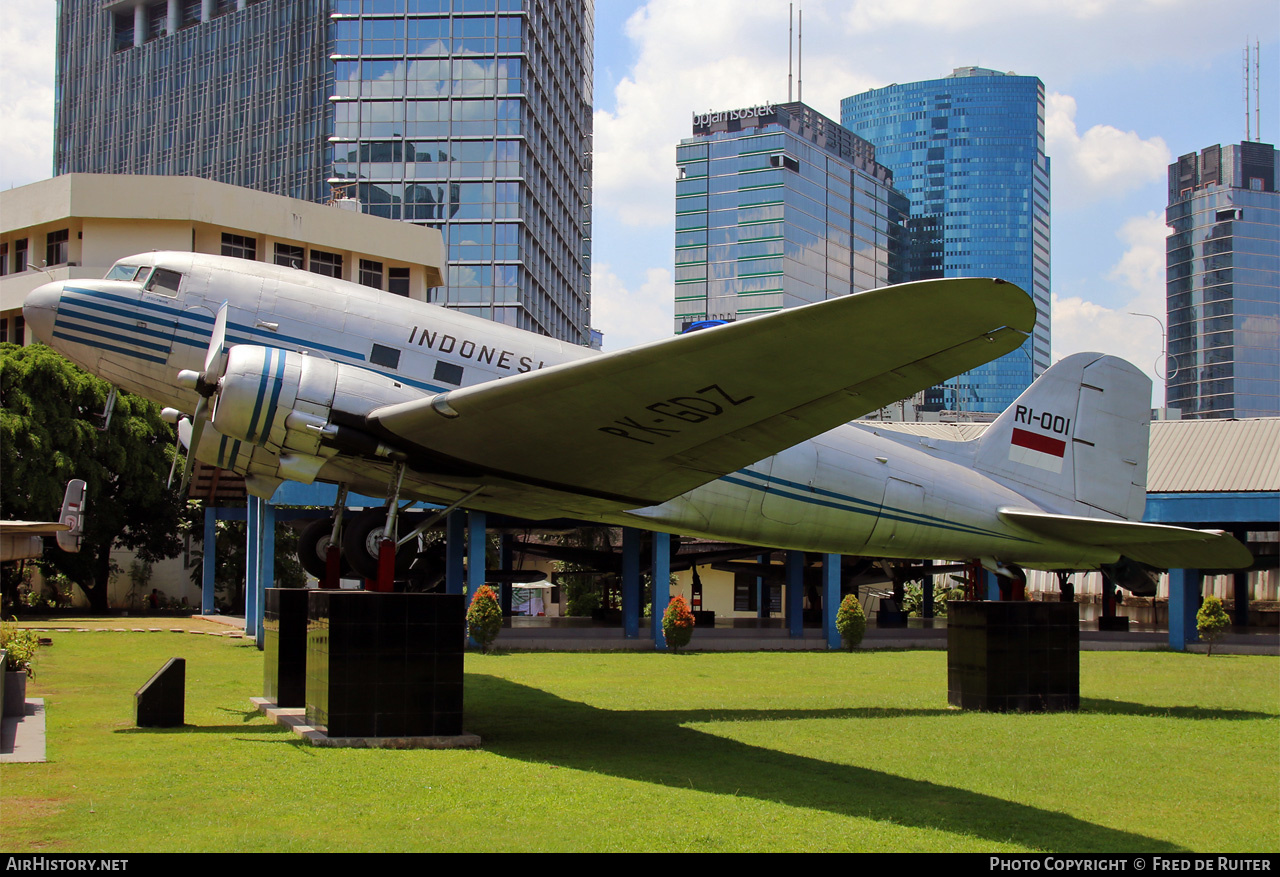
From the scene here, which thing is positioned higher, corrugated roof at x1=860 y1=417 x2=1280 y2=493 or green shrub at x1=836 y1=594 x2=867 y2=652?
corrugated roof at x1=860 y1=417 x2=1280 y2=493

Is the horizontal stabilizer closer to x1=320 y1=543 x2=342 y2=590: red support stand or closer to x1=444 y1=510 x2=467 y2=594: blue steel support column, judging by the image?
x1=320 y1=543 x2=342 y2=590: red support stand

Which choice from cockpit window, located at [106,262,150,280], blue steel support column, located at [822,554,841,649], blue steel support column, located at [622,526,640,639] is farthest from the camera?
blue steel support column, located at [822,554,841,649]

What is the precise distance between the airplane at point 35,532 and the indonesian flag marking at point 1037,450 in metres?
15.7

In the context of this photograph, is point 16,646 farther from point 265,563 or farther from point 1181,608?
point 1181,608

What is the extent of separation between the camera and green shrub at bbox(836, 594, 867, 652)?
3497 centimetres

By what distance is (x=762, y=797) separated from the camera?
34.7 ft

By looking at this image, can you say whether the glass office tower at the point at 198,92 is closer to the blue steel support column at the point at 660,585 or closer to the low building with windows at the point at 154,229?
the low building with windows at the point at 154,229

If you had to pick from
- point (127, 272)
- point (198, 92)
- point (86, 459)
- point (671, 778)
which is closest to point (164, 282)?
point (127, 272)

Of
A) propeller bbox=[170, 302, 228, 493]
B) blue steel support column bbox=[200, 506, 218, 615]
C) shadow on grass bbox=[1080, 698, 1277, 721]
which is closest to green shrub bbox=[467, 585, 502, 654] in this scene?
shadow on grass bbox=[1080, 698, 1277, 721]

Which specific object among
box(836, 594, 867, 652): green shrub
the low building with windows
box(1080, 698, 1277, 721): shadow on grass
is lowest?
box(836, 594, 867, 652): green shrub

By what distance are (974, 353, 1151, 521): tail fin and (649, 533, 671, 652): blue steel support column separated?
16.3 metres

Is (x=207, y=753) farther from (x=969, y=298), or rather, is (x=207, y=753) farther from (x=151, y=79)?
(x=151, y=79)

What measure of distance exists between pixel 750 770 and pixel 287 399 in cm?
691

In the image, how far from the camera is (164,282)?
14086 millimetres
